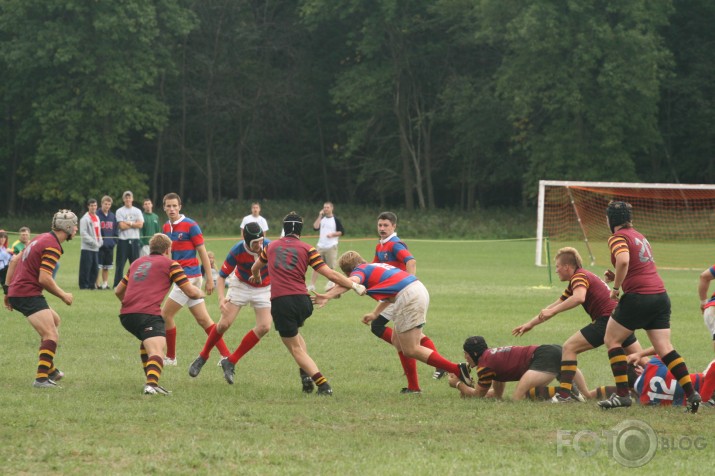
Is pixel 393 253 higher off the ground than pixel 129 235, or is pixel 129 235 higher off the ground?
pixel 393 253

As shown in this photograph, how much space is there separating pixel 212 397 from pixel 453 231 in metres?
36.5

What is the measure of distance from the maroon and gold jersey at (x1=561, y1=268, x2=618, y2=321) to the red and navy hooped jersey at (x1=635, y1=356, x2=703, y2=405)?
656mm

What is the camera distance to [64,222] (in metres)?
10.1

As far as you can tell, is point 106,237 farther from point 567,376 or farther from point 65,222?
point 567,376

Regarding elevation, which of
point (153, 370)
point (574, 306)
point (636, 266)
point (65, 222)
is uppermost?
point (65, 222)

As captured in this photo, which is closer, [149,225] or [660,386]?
[660,386]

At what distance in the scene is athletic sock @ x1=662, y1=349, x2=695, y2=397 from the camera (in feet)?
28.7

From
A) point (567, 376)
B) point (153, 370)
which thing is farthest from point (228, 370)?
point (567, 376)

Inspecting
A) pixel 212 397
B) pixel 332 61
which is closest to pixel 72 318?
pixel 212 397

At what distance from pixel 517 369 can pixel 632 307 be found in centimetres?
126

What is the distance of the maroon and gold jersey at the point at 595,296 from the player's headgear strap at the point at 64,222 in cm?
489

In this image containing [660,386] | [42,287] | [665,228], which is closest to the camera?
[660,386]

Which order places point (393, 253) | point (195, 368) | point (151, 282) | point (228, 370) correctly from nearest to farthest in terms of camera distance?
point (151, 282) → point (228, 370) → point (195, 368) → point (393, 253)

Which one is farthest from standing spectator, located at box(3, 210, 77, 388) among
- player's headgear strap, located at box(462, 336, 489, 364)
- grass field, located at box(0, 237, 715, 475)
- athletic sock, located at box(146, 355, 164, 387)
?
player's headgear strap, located at box(462, 336, 489, 364)
